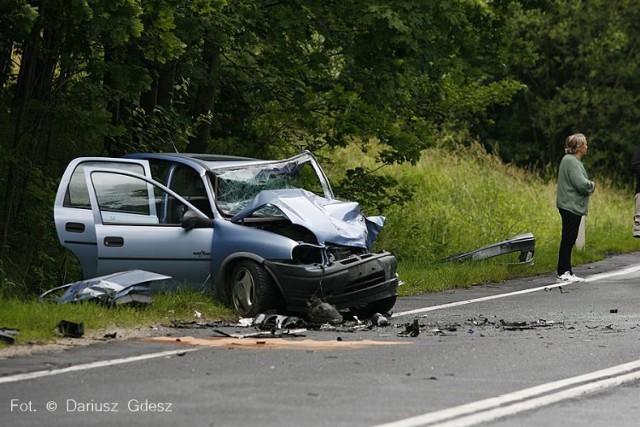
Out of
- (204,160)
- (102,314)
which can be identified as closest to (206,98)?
(204,160)

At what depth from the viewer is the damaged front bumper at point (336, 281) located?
12125 mm

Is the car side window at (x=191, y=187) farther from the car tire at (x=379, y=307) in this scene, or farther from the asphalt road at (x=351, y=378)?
the asphalt road at (x=351, y=378)

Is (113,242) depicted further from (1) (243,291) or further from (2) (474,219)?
(2) (474,219)

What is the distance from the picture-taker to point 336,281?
482 inches

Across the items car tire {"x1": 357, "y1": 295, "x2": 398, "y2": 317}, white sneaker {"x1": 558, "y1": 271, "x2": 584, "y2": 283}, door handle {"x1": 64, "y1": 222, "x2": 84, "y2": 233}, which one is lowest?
white sneaker {"x1": 558, "y1": 271, "x2": 584, "y2": 283}

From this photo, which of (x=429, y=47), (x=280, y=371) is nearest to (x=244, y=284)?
(x=280, y=371)

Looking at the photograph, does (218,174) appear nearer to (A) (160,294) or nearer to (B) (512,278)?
(A) (160,294)

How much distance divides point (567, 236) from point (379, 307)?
5401 millimetres

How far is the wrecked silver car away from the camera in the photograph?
1233cm

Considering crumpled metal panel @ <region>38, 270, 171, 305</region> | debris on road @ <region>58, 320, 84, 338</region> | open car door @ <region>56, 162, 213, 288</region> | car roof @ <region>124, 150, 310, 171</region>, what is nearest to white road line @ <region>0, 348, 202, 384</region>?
debris on road @ <region>58, 320, 84, 338</region>

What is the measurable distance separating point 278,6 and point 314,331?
30.6 feet

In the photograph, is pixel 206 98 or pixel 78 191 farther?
pixel 206 98

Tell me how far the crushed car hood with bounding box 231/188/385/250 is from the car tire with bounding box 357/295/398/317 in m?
0.53

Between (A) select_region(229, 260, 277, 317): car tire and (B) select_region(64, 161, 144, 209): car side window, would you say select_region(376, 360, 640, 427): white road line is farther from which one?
(B) select_region(64, 161, 144, 209): car side window
